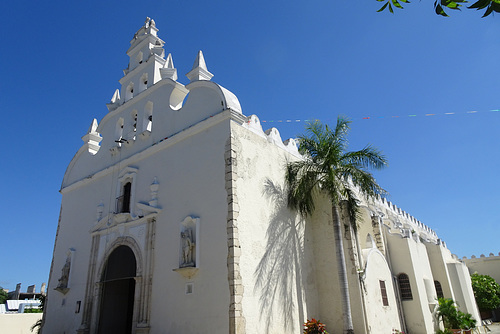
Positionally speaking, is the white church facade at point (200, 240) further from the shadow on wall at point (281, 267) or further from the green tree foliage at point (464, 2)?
the green tree foliage at point (464, 2)

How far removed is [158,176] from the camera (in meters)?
13.8

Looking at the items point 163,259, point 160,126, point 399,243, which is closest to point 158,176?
point 160,126

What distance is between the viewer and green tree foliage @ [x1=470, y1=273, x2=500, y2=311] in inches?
1022

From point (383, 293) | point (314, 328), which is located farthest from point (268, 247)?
point (383, 293)

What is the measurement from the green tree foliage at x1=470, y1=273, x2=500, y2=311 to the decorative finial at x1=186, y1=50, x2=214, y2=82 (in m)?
25.0

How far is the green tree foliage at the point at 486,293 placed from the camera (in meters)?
26.0

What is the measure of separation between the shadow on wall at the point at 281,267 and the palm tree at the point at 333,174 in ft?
2.26

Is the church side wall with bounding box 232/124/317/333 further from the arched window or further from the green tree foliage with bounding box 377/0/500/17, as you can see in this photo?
the green tree foliage with bounding box 377/0/500/17

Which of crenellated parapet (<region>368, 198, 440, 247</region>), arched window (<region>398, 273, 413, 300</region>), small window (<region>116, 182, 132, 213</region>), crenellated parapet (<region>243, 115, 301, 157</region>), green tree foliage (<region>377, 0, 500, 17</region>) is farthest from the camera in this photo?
crenellated parapet (<region>368, 198, 440, 247</region>)

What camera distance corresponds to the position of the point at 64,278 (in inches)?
621

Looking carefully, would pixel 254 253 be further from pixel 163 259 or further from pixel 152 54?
pixel 152 54

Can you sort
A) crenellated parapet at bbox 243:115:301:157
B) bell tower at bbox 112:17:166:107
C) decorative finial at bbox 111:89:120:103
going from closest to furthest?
crenellated parapet at bbox 243:115:301:157
bell tower at bbox 112:17:166:107
decorative finial at bbox 111:89:120:103

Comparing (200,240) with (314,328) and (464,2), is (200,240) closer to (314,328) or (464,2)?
(314,328)

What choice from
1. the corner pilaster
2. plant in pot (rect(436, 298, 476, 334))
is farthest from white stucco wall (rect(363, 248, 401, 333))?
the corner pilaster
